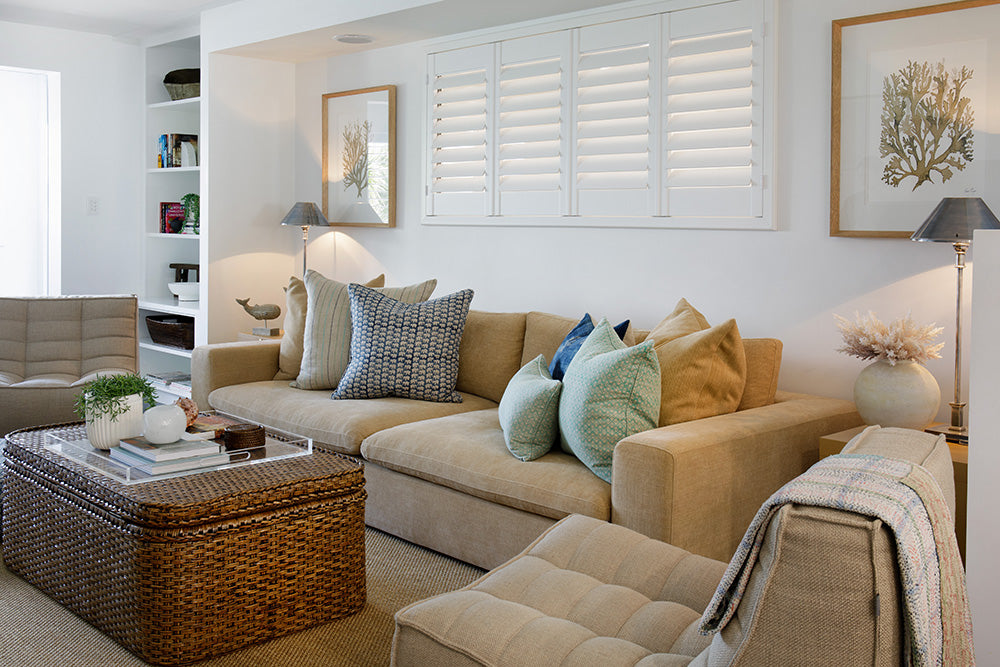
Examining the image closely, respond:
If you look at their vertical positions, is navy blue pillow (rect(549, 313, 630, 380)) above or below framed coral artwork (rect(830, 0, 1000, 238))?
below

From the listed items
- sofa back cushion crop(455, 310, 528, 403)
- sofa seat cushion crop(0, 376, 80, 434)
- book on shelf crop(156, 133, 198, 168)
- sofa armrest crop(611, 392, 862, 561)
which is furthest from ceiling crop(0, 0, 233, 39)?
sofa armrest crop(611, 392, 862, 561)

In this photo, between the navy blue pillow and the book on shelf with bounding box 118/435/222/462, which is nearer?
the book on shelf with bounding box 118/435/222/462

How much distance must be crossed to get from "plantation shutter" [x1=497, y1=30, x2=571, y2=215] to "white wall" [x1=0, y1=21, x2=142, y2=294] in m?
3.07

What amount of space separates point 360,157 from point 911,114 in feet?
10.0

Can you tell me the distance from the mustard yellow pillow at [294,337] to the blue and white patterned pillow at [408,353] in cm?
53

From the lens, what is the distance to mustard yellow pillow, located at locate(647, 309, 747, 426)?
287 cm

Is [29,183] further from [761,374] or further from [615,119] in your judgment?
[761,374]

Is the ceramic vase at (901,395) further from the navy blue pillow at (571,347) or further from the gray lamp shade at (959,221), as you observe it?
the navy blue pillow at (571,347)

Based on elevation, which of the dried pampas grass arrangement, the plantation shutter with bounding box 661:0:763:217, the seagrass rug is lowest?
the seagrass rug

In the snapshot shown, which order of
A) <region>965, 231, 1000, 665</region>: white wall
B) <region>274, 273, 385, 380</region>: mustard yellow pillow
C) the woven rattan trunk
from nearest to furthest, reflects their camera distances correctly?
<region>965, 231, 1000, 665</region>: white wall
the woven rattan trunk
<region>274, 273, 385, 380</region>: mustard yellow pillow

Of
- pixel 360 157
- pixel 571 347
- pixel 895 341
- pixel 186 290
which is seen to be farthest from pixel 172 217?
pixel 895 341

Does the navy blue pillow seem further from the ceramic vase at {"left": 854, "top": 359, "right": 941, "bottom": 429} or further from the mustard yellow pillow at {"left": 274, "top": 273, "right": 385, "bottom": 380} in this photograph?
the mustard yellow pillow at {"left": 274, "top": 273, "right": 385, "bottom": 380}

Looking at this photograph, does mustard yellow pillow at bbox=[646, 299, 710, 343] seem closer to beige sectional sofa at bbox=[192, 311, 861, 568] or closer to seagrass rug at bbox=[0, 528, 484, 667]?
beige sectional sofa at bbox=[192, 311, 861, 568]

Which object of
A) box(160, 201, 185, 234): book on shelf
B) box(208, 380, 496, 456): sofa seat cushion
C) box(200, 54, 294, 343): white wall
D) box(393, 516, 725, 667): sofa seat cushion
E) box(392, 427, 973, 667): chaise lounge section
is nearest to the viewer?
box(392, 427, 973, 667): chaise lounge section
